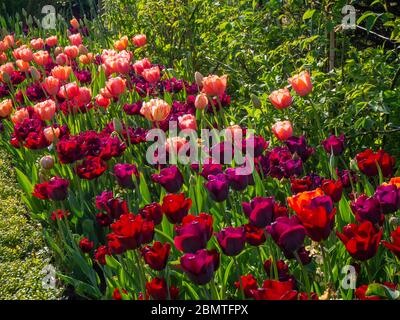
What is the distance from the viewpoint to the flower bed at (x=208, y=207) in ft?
5.41

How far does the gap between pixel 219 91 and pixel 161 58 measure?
7.53 feet

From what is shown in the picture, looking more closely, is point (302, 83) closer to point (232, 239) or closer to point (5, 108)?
point (232, 239)

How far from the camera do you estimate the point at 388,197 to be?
179cm

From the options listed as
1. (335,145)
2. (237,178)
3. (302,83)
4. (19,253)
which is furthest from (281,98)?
(19,253)

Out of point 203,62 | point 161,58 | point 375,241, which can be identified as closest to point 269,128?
point 375,241

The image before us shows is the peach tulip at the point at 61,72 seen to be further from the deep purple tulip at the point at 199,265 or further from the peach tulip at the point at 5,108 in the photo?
the deep purple tulip at the point at 199,265

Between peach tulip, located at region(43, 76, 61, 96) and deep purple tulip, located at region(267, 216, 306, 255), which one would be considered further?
peach tulip, located at region(43, 76, 61, 96)

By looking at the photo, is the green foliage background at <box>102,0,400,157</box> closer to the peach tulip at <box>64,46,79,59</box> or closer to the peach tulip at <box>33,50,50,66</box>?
the peach tulip at <box>64,46,79,59</box>

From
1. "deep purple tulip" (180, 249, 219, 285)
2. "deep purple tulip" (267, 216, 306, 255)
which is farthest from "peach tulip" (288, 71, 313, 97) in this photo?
"deep purple tulip" (180, 249, 219, 285)

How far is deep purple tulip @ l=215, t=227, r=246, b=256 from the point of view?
1.68 m

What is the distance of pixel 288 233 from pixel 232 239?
15cm

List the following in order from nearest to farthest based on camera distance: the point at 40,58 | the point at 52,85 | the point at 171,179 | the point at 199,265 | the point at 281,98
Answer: the point at 199,265 → the point at 171,179 → the point at 281,98 → the point at 52,85 → the point at 40,58

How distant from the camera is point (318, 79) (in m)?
2.94

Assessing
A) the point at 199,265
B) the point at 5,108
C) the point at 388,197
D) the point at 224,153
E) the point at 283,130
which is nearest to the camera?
the point at 199,265
